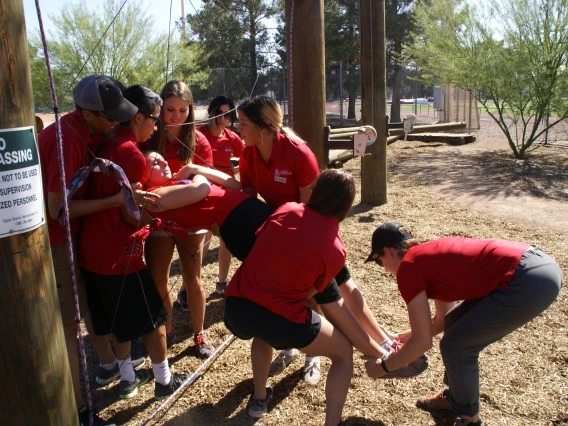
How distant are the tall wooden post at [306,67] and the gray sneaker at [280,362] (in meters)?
1.57

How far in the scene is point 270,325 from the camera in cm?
245

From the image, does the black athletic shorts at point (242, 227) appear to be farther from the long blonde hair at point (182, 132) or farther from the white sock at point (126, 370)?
the white sock at point (126, 370)

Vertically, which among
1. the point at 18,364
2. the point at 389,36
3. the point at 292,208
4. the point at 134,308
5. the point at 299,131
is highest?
the point at 389,36

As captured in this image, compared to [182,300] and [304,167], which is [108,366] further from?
[304,167]

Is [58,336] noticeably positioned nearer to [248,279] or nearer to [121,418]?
[248,279]

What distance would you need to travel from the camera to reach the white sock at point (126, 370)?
3109 mm

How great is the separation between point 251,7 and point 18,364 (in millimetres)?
22825

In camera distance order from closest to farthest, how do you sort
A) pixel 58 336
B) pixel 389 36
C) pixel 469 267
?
pixel 58 336
pixel 469 267
pixel 389 36

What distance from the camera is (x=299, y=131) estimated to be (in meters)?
4.13

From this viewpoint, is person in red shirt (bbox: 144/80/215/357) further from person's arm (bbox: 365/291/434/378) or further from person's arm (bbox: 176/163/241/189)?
person's arm (bbox: 365/291/434/378)

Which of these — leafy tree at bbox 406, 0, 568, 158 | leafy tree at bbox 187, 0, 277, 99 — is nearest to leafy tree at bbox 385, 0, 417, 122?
leafy tree at bbox 187, 0, 277, 99

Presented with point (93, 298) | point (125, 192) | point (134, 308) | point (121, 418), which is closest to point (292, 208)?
point (125, 192)

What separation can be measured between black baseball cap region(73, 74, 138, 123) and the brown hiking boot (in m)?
2.14

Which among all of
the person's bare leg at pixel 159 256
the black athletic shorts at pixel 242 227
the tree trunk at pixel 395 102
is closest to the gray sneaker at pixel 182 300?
the person's bare leg at pixel 159 256
